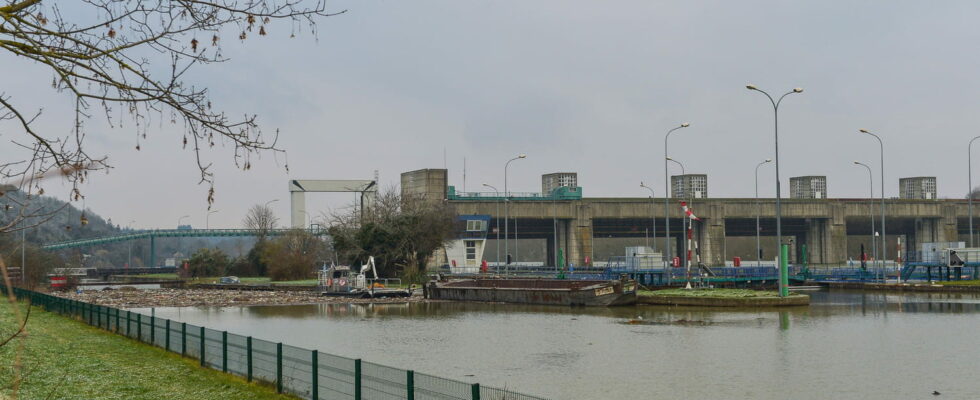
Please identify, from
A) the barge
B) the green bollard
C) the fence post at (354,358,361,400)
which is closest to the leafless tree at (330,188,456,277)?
the barge

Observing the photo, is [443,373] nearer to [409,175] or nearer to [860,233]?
[409,175]

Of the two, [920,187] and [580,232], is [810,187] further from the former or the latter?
[580,232]

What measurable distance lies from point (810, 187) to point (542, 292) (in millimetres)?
75175

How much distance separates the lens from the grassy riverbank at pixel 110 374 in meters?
16.8

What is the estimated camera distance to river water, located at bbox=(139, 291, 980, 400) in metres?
20.9

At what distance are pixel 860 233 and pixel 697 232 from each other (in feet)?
122

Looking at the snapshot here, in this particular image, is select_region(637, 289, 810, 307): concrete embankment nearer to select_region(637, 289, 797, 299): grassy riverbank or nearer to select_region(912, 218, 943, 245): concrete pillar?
select_region(637, 289, 797, 299): grassy riverbank

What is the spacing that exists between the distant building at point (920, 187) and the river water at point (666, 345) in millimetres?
78353

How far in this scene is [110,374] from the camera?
1930cm

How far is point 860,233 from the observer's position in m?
138

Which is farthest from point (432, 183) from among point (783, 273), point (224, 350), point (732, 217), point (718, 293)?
point (224, 350)

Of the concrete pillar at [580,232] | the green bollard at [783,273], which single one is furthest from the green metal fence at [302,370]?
the concrete pillar at [580,232]

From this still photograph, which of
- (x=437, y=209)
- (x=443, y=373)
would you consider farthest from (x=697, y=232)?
(x=443, y=373)

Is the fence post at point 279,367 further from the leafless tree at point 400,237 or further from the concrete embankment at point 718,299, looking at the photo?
the leafless tree at point 400,237
